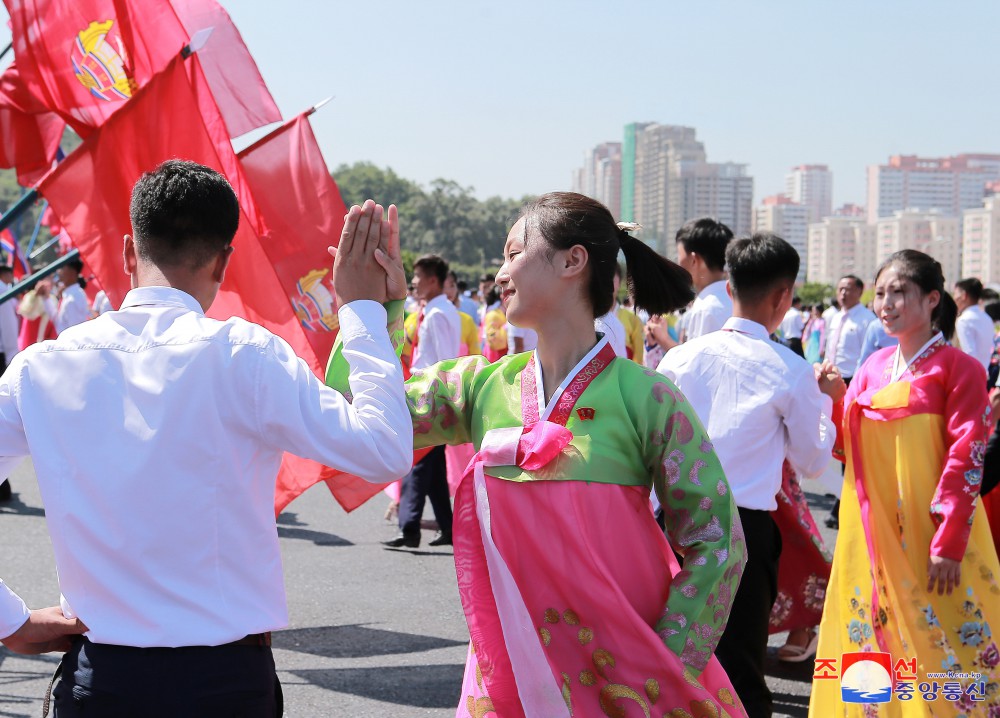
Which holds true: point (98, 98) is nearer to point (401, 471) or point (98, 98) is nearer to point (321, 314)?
point (321, 314)

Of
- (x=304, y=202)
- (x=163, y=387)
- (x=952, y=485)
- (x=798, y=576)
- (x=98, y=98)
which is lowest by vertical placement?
(x=798, y=576)

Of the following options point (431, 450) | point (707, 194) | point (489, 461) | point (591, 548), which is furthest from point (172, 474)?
point (707, 194)

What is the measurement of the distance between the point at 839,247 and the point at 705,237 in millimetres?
155203

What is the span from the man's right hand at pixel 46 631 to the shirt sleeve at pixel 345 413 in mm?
478

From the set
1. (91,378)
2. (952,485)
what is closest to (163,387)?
(91,378)

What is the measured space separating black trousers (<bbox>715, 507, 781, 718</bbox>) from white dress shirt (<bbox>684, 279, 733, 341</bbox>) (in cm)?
184

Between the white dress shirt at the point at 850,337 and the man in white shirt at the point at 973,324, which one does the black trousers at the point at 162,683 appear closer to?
the white dress shirt at the point at 850,337

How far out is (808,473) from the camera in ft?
12.2

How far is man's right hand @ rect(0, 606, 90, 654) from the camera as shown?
2.08m

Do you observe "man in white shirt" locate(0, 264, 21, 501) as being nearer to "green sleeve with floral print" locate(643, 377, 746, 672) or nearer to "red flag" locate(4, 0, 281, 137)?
"red flag" locate(4, 0, 281, 137)

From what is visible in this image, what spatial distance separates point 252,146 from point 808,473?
3.16m

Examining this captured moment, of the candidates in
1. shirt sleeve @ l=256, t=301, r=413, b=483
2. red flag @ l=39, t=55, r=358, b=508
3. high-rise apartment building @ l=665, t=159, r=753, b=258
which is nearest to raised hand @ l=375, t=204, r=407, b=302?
shirt sleeve @ l=256, t=301, r=413, b=483

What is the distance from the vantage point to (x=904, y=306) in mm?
4090

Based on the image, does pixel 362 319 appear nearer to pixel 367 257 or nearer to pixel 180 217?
pixel 367 257
